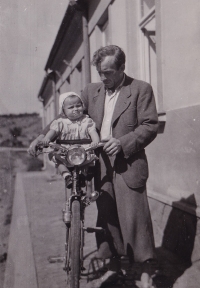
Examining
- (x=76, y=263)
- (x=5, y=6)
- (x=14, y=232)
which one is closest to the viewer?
(x=76, y=263)

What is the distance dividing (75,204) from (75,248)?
33 cm

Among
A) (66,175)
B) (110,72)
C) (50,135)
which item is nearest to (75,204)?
(66,175)

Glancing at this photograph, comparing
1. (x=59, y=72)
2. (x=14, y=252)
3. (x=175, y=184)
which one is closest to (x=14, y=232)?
(x=14, y=252)

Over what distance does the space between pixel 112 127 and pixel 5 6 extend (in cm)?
299

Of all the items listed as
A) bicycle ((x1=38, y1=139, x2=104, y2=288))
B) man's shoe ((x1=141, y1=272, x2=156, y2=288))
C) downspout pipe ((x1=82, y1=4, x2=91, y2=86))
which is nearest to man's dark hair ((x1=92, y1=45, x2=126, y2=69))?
bicycle ((x1=38, y1=139, x2=104, y2=288))

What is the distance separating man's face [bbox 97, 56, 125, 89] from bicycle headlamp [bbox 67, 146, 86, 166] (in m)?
0.65

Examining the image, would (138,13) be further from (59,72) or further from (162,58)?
(59,72)

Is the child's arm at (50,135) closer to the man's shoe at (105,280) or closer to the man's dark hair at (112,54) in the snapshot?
the man's dark hair at (112,54)

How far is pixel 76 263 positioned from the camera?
2.73 m

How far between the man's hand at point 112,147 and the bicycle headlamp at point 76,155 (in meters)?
0.18

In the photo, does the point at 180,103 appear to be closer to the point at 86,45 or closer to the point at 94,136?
the point at 94,136

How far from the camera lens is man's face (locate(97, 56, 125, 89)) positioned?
304 centimetres

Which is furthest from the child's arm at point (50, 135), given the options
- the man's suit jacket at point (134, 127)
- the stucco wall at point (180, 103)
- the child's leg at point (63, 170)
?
the stucco wall at point (180, 103)

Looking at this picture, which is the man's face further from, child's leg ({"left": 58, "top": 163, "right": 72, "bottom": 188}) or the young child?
child's leg ({"left": 58, "top": 163, "right": 72, "bottom": 188})
